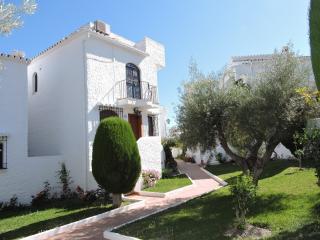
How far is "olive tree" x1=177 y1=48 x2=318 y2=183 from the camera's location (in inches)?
436

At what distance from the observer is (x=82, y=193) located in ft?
53.6

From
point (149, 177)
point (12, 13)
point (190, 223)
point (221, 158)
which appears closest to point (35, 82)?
point (149, 177)

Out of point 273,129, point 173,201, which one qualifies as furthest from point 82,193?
point 273,129

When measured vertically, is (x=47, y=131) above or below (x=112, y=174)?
above

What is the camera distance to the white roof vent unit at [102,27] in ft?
69.3

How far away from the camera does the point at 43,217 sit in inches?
509

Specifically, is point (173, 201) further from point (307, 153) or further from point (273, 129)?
point (307, 153)

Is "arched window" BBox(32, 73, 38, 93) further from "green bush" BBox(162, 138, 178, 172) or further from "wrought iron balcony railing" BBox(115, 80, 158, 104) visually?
"green bush" BBox(162, 138, 178, 172)

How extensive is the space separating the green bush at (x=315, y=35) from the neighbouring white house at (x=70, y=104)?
12.0 meters

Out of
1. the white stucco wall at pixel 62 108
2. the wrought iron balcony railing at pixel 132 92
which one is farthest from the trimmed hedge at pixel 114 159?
the wrought iron balcony railing at pixel 132 92

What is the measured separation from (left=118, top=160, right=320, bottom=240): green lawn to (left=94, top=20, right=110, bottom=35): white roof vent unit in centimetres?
1287

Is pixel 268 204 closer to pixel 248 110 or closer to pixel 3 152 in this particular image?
pixel 248 110

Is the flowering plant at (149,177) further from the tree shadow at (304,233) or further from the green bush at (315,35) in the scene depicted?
the green bush at (315,35)

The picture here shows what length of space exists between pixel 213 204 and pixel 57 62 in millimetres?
12462
